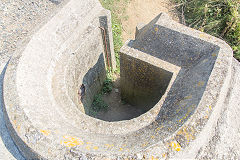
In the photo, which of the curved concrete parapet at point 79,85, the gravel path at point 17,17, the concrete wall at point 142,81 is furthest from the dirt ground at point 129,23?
the gravel path at point 17,17

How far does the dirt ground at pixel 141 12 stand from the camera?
8000 mm

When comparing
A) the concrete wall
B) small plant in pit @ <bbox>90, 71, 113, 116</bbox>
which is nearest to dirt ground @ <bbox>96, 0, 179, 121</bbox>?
small plant in pit @ <bbox>90, 71, 113, 116</bbox>

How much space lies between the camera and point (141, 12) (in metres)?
8.42

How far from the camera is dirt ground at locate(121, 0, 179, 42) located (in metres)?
8.00

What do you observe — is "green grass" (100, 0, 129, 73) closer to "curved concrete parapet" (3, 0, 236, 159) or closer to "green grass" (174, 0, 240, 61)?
"green grass" (174, 0, 240, 61)

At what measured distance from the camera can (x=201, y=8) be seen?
7746mm

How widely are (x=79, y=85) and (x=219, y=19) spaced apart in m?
6.33

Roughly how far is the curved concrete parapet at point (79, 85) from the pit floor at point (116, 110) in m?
1.52

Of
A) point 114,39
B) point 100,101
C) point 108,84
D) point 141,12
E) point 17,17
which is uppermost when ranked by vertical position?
point 17,17

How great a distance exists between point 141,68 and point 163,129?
5.98 feet

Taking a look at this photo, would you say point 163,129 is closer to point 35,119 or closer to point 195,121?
point 195,121

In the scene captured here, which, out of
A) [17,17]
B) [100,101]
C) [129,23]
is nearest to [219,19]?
[129,23]

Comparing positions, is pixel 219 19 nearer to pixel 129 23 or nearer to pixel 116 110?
pixel 129 23

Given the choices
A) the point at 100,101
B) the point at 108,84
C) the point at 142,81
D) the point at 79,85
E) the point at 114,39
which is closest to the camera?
the point at 142,81
